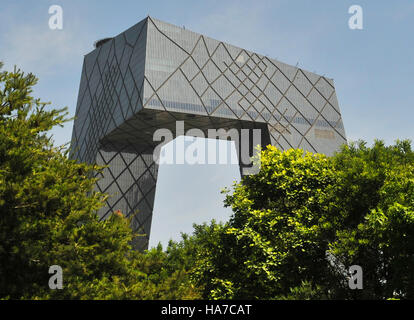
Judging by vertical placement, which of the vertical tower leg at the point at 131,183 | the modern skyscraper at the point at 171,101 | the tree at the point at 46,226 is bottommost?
the tree at the point at 46,226

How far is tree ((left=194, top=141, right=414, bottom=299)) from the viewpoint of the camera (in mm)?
17234

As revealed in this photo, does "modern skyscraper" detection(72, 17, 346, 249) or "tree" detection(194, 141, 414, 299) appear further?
"modern skyscraper" detection(72, 17, 346, 249)

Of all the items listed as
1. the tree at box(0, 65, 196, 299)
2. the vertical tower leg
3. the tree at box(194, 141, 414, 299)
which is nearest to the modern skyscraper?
the vertical tower leg

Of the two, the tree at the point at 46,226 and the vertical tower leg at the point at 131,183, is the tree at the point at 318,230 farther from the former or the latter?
the vertical tower leg at the point at 131,183

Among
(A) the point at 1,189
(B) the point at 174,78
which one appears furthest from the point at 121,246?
(B) the point at 174,78

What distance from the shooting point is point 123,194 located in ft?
212

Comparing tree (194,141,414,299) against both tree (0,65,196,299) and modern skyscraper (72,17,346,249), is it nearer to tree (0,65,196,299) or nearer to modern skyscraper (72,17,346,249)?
tree (0,65,196,299)

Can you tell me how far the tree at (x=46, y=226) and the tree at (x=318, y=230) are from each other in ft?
17.0

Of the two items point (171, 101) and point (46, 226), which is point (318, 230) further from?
point (171, 101)

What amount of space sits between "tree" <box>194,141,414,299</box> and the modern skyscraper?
105ft

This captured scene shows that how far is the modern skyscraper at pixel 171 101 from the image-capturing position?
180ft

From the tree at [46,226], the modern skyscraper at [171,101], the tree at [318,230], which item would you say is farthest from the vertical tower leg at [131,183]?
the tree at [46,226]

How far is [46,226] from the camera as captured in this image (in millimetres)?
13594
